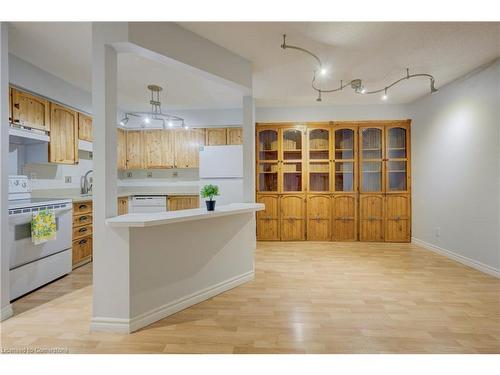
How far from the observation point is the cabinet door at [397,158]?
4777mm

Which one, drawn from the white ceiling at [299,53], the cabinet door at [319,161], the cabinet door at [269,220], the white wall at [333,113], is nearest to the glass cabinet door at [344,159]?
the cabinet door at [319,161]

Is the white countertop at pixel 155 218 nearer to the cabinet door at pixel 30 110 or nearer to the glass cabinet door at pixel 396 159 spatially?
the cabinet door at pixel 30 110

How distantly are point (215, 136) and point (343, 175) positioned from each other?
2.55 meters

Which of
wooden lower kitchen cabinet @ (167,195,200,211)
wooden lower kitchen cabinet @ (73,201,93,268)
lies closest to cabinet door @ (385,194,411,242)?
wooden lower kitchen cabinet @ (167,195,200,211)

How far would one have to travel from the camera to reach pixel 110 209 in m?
1.96

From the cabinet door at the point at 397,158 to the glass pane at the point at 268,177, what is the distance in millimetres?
2052

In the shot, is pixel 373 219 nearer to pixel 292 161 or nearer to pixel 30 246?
pixel 292 161

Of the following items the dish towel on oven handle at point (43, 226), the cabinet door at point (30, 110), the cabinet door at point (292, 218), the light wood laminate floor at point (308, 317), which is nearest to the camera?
the light wood laminate floor at point (308, 317)

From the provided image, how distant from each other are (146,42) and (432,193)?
14.8 feet

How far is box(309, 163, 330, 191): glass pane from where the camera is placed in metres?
4.90

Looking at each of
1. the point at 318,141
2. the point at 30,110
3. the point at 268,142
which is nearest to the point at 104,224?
the point at 30,110

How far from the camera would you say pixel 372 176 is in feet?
15.9

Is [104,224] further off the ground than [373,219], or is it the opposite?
[104,224]
